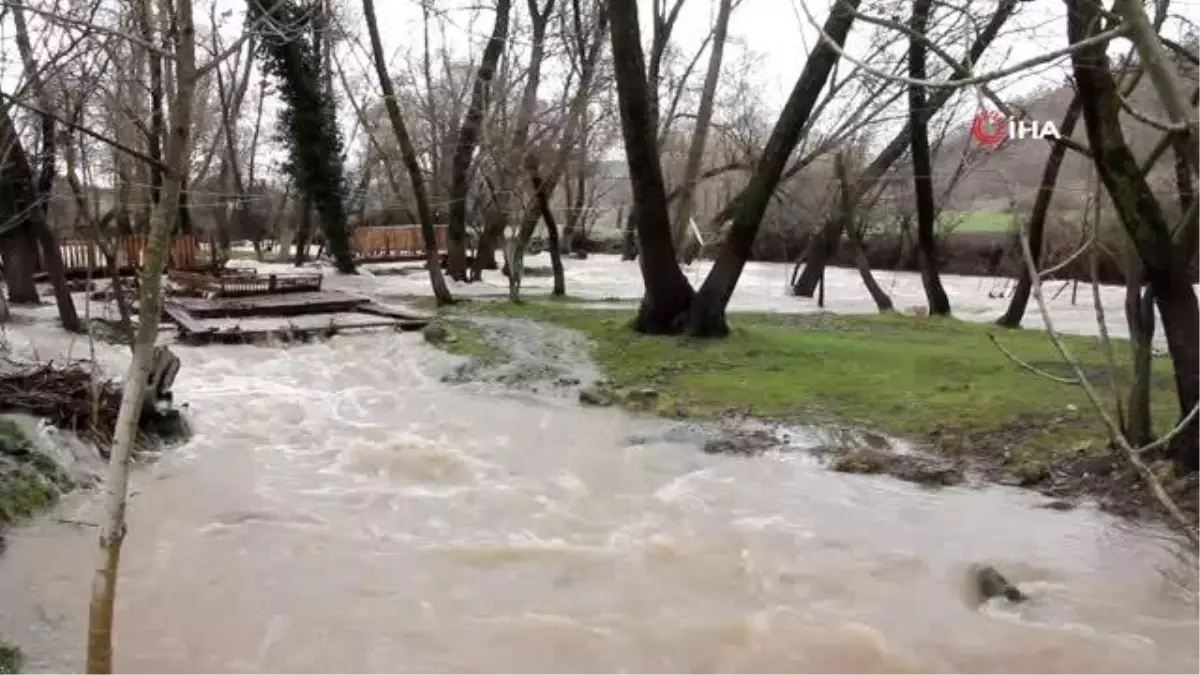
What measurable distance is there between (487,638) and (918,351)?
26.1ft

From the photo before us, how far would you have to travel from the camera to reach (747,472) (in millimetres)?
7621

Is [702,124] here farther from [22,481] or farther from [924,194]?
[22,481]

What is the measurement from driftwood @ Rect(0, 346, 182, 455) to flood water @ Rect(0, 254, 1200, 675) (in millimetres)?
391

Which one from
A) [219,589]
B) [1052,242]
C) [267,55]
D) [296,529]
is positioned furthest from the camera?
[267,55]

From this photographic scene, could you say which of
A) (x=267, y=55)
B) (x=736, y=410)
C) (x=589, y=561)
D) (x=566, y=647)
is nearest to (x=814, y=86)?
(x=736, y=410)

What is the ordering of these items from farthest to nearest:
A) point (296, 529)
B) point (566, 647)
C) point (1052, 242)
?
point (1052, 242)
point (296, 529)
point (566, 647)

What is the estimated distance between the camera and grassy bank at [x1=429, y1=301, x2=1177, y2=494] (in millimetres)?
7926

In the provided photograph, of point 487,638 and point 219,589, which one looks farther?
point 219,589

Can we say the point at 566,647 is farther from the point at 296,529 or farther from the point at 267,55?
the point at 267,55

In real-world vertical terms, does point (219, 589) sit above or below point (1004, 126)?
below

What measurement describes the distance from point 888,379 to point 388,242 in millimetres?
23466

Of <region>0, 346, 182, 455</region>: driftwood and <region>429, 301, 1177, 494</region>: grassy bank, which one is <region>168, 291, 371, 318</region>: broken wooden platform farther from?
<region>0, 346, 182, 455</region>: driftwood

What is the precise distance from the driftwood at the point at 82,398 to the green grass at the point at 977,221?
2516cm

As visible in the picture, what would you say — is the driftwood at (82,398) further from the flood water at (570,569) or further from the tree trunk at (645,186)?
the tree trunk at (645,186)
